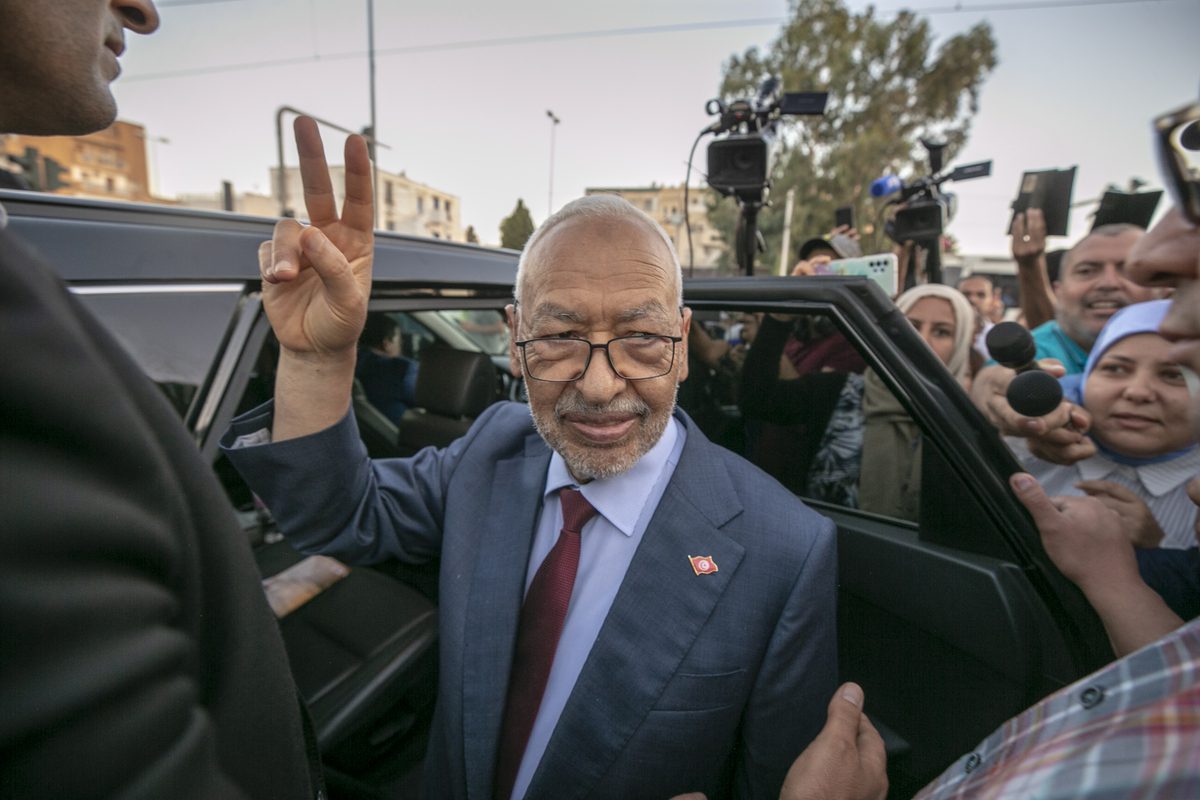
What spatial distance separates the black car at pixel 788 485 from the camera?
137cm

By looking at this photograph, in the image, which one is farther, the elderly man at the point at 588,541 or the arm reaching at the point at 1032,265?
the arm reaching at the point at 1032,265

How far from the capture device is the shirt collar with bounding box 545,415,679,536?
4.42ft

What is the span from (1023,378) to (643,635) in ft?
3.76

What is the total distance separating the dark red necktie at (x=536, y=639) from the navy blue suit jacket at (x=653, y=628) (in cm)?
4

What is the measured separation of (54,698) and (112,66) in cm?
93

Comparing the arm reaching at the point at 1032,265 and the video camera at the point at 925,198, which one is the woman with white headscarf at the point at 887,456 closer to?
the arm reaching at the point at 1032,265

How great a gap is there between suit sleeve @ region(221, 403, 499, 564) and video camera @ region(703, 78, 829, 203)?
203 cm

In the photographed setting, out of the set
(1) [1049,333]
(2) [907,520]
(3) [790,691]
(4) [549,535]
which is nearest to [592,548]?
(4) [549,535]

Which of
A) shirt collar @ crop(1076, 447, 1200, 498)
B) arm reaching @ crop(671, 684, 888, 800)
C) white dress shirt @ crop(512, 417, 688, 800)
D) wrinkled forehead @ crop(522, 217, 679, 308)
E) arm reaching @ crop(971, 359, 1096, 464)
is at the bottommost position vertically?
arm reaching @ crop(671, 684, 888, 800)

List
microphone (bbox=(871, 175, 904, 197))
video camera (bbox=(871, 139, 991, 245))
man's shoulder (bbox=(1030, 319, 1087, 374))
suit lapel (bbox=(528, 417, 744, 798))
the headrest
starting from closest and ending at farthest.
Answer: suit lapel (bbox=(528, 417, 744, 798))
the headrest
man's shoulder (bbox=(1030, 319, 1087, 374))
video camera (bbox=(871, 139, 991, 245))
microphone (bbox=(871, 175, 904, 197))

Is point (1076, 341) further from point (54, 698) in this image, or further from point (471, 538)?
point (54, 698)

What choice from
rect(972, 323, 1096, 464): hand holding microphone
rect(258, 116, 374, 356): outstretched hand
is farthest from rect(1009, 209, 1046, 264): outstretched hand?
rect(258, 116, 374, 356): outstretched hand

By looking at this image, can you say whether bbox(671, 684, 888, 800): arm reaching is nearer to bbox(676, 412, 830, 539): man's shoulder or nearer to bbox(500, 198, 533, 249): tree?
bbox(676, 412, 830, 539): man's shoulder

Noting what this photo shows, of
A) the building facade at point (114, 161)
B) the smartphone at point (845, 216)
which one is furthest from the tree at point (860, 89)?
the building facade at point (114, 161)
